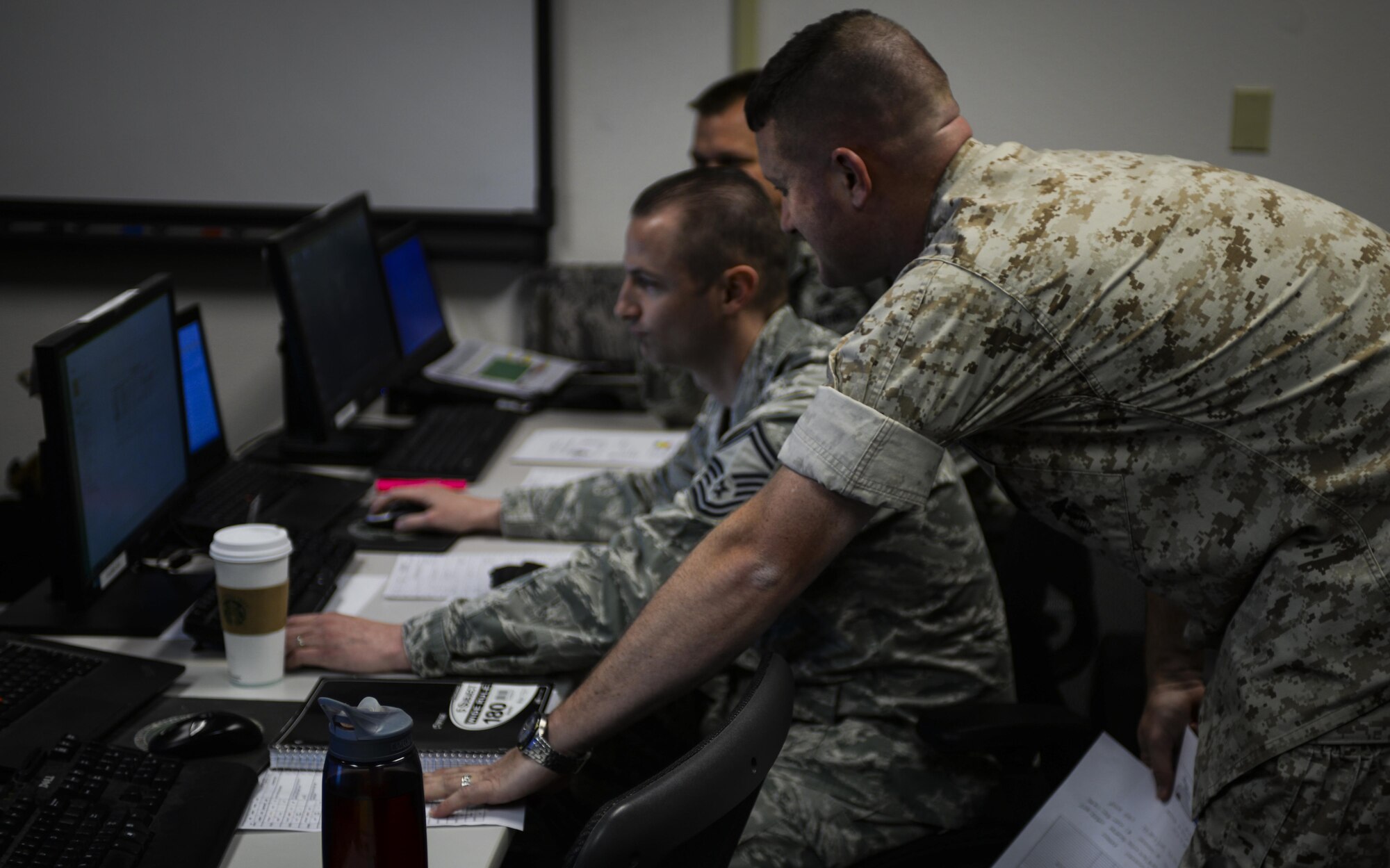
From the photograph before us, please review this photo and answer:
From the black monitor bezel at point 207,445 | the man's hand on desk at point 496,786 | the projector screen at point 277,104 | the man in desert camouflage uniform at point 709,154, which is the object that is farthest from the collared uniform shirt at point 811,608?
the projector screen at point 277,104

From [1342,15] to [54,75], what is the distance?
133 inches

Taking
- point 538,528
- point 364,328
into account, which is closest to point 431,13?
point 364,328

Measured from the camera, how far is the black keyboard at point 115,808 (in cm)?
97

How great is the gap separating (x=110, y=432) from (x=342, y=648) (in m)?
0.38

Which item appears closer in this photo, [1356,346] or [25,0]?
[1356,346]

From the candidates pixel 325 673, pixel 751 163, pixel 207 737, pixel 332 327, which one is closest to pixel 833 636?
pixel 325 673

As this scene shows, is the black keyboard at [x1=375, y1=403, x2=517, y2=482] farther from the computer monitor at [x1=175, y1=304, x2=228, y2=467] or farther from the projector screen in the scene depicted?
the projector screen

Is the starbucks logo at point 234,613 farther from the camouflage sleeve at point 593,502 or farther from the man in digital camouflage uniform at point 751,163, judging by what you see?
the man in digital camouflage uniform at point 751,163

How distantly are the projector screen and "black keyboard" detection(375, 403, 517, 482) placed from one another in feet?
3.17

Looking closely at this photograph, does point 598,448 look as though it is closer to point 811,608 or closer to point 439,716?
point 811,608

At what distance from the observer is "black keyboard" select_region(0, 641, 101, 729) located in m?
1.23

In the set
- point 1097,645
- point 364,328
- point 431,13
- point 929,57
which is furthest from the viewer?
point 431,13

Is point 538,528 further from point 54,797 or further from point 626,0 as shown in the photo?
point 626,0

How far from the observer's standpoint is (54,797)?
1.03 m
